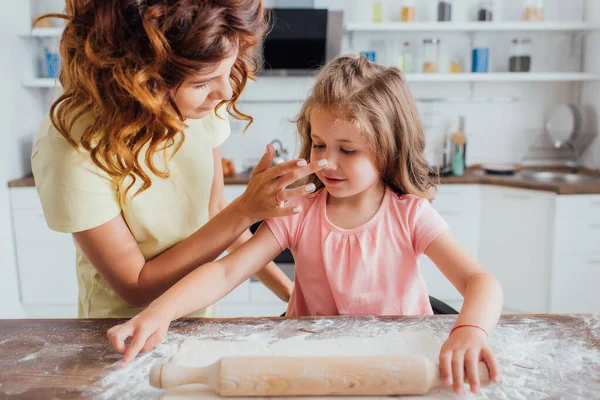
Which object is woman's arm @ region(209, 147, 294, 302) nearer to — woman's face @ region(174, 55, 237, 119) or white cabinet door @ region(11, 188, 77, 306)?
woman's face @ region(174, 55, 237, 119)

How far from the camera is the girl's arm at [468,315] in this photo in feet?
2.63

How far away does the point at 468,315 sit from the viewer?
925mm

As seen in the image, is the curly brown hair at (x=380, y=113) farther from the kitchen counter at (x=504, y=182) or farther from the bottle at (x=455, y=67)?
the bottle at (x=455, y=67)

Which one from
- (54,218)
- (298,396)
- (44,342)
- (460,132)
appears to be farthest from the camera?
(460,132)

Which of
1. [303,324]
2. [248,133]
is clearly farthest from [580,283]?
[303,324]

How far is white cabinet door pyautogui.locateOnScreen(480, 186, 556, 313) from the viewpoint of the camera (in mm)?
2809

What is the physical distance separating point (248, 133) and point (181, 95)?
2483mm

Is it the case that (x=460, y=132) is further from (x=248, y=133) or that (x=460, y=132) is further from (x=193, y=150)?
(x=193, y=150)

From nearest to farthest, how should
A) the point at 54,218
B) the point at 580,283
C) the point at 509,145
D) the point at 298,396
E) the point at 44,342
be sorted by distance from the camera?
the point at 298,396
the point at 44,342
the point at 54,218
the point at 580,283
the point at 509,145

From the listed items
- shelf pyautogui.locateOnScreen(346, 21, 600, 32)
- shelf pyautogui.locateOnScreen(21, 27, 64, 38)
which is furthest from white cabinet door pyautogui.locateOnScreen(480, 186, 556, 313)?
shelf pyautogui.locateOnScreen(21, 27, 64, 38)

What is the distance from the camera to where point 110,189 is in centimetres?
111

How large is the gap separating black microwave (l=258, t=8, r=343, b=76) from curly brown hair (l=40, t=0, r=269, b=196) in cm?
195

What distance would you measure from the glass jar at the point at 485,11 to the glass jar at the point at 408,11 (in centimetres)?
39

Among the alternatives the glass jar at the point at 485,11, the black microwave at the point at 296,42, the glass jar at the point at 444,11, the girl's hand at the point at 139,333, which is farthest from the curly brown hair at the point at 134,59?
the glass jar at the point at 485,11
